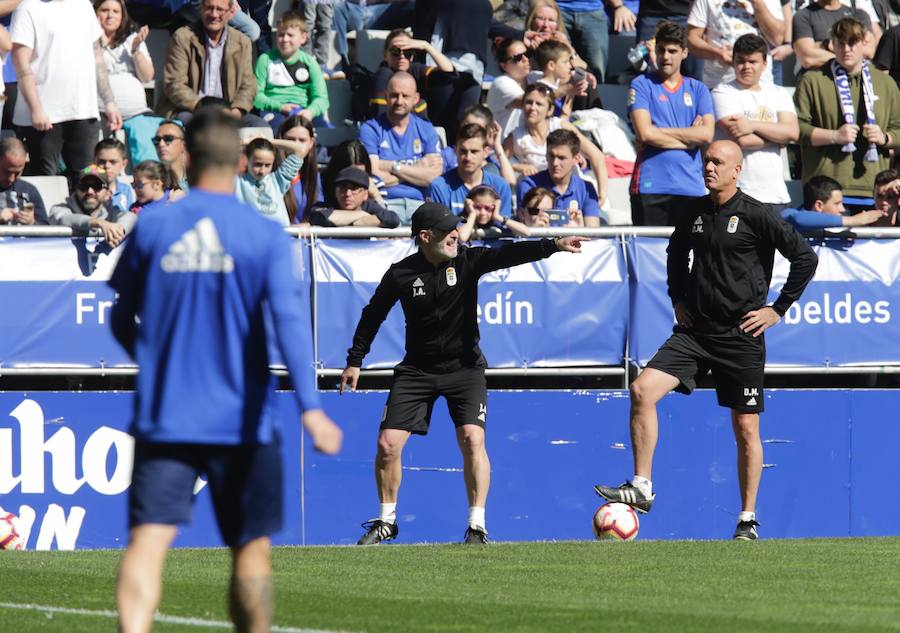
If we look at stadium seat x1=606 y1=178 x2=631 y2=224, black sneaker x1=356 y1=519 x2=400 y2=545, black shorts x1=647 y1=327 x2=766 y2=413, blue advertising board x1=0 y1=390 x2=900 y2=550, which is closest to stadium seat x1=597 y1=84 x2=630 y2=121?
stadium seat x1=606 y1=178 x2=631 y2=224

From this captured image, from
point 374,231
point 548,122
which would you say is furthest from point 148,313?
point 548,122

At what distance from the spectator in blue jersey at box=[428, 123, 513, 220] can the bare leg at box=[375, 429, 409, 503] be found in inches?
119

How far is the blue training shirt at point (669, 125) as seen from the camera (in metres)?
14.6

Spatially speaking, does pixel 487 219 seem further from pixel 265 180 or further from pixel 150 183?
pixel 150 183

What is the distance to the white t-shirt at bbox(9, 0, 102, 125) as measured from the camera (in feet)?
47.7

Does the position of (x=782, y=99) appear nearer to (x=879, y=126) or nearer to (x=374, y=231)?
(x=879, y=126)

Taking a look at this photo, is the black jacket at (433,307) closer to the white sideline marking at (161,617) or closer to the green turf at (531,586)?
the green turf at (531,586)

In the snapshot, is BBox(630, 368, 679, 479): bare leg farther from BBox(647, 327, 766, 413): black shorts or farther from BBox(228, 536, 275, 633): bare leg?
BBox(228, 536, 275, 633): bare leg

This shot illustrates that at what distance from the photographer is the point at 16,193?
13.5 m

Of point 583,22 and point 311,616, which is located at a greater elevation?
point 583,22

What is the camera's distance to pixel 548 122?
15.7m

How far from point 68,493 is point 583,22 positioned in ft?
26.0

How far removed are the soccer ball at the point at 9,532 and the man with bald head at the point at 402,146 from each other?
471cm

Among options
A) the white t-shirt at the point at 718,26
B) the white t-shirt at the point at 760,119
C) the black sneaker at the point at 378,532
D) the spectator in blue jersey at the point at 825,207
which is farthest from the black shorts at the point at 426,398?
the white t-shirt at the point at 718,26
